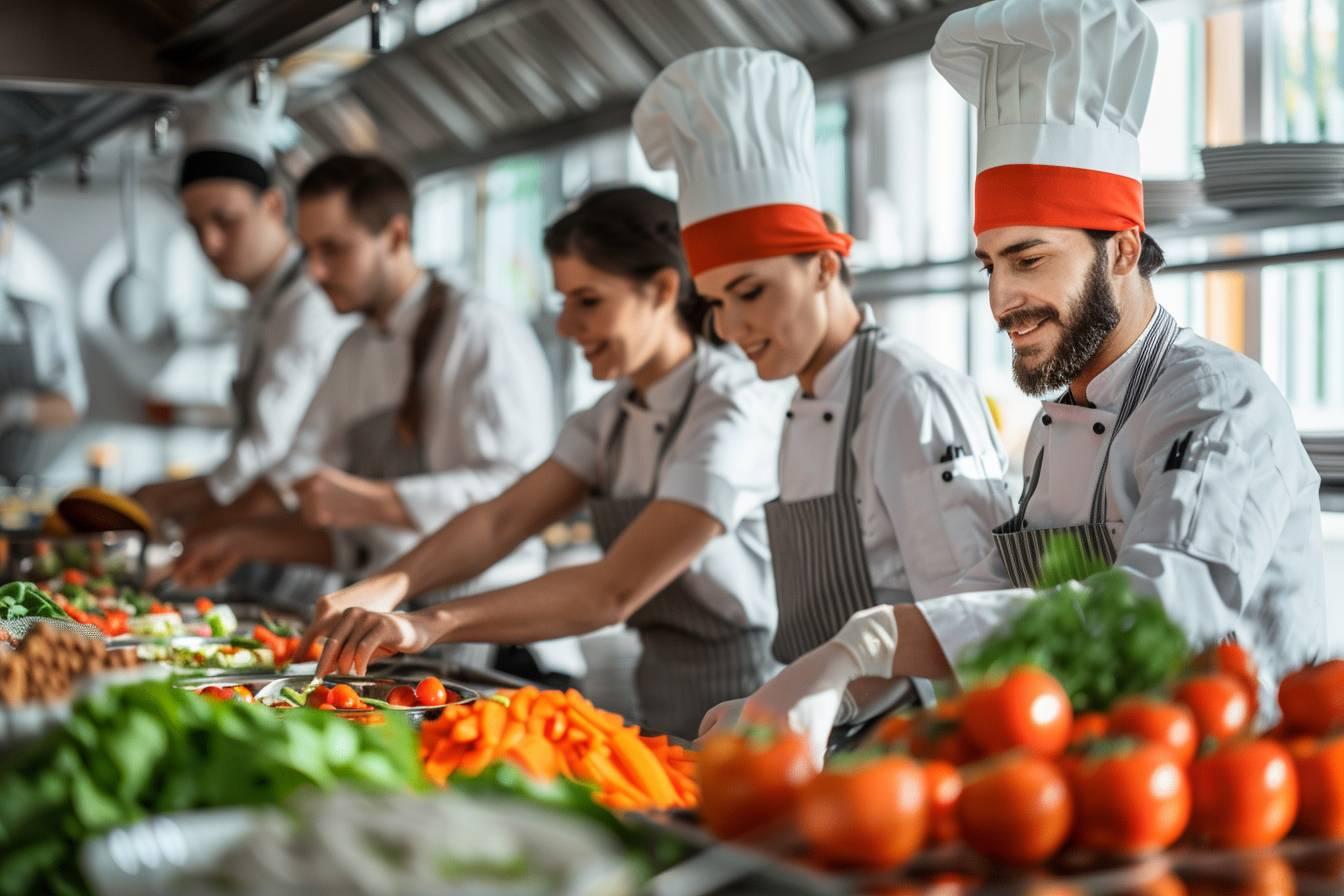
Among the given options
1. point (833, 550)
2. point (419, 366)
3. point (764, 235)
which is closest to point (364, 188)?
point (419, 366)

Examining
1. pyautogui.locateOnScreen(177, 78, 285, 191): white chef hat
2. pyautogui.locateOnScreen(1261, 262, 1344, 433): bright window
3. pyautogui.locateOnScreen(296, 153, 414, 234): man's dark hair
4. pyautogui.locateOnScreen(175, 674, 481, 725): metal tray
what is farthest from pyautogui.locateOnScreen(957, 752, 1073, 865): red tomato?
pyautogui.locateOnScreen(177, 78, 285, 191): white chef hat

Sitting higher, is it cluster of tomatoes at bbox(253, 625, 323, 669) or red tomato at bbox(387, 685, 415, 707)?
red tomato at bbox(387, 685, 415, 707)

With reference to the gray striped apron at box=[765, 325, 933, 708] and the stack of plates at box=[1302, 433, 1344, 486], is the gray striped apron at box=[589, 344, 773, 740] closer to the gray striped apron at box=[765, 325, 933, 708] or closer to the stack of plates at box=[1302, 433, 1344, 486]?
the gray striped apron at box=[765, 325, 933, 708]

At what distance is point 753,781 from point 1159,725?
29cm

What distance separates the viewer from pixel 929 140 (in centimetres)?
436

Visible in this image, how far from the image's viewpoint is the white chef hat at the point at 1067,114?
183 cm

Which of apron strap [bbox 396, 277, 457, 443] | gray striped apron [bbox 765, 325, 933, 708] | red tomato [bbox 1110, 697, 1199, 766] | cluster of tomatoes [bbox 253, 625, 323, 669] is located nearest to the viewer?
red tomato [bbox 1110, 697, 1199, 766]

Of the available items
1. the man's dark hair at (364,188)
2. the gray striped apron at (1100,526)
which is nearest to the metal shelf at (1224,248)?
the gray striped apron at (1100,526)

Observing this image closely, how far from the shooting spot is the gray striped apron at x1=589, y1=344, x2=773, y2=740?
8.68 feet

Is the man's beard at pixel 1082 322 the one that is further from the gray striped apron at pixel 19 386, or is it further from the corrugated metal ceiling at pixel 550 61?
the gray striped apron at pixel 19 386

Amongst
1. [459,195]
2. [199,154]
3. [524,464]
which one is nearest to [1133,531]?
[524,464]

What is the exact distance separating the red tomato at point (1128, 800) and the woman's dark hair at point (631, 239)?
188 centimetres

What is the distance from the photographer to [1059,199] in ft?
5.98

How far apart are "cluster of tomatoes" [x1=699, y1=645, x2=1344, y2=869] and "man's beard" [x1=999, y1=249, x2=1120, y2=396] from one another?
765 mm
